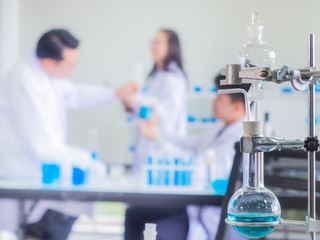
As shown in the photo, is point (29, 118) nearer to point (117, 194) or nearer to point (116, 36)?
point (116, 36)

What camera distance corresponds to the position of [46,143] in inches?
139

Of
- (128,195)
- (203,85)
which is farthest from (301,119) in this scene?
(203,85)

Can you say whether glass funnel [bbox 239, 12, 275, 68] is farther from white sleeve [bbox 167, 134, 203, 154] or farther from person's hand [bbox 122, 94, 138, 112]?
person's hand [bbox 122, 94, 138, 112]

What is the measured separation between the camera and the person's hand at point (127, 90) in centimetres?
407

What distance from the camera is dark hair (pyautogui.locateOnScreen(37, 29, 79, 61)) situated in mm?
3664

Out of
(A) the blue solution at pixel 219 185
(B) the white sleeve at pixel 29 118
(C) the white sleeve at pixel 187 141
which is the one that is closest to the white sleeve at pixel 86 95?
(B) the white sleeve at pixel 29 118

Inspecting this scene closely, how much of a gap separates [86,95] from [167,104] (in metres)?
0.64

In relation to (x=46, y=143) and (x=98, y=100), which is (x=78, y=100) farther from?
(x=46, y=143)

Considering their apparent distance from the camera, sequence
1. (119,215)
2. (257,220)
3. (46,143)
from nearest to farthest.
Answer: (257,220) → (46,143) → (119,215)

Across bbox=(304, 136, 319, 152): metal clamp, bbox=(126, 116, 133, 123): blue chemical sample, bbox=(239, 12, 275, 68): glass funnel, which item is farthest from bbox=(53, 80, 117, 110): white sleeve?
bbox=(304, 136, 319, 152): metal clamp

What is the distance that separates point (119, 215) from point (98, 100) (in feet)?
2.94

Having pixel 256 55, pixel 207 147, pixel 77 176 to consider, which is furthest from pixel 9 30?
pixel 256 55

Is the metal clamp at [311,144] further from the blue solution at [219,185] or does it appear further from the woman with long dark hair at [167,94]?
the woman with long dark hair at [167,94]

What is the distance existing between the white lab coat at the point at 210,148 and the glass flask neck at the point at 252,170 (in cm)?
A: 5
